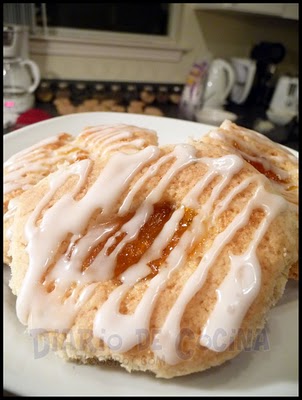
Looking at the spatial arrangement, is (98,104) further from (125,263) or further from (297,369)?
(297,369)

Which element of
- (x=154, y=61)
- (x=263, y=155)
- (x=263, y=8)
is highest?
(x=263, y=8)

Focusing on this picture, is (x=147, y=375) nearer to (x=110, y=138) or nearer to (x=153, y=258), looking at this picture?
(x=153, y=258)

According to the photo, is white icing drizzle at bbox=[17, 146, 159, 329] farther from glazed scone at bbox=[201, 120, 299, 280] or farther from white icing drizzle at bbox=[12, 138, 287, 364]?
glazed scone at bbox=[201, 120, 299, 280]

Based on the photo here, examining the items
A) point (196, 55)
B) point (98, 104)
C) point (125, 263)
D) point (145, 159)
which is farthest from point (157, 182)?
point (196, 55)

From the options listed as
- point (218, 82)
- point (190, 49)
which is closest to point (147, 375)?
point (218, 82)

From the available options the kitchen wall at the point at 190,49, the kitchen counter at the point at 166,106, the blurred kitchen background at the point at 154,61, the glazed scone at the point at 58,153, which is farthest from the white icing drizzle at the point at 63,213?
the kitchen wall at the point at 190,49

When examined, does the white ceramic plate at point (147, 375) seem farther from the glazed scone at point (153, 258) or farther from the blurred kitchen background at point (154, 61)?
the blurred kitchen background at point (154, 61)
